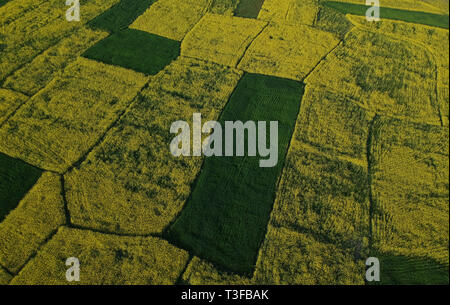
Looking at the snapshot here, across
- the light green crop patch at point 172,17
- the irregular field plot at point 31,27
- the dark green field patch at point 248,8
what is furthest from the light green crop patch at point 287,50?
the irregular field plot at point 31,27

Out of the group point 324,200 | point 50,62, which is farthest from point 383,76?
point 50,62

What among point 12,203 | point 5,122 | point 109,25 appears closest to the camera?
point 12,203

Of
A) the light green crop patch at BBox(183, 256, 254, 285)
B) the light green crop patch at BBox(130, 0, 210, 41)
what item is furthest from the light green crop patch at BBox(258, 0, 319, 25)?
the light green crop patch at BBox(183, 256, 254, 285)

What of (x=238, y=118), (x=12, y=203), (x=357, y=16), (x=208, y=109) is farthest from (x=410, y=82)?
(x=12, y=203)

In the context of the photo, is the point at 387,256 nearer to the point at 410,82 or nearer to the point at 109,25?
the point at 410,82

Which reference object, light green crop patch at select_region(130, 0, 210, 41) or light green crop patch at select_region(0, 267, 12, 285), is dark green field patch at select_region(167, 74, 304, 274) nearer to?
light green crop patch at select_region(0, 267, 12, 285)

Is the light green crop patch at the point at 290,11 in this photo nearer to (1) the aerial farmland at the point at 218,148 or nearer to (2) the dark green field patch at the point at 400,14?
(1) the aerial farmland at the point at 218,148

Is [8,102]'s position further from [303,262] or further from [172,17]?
[303,262]
